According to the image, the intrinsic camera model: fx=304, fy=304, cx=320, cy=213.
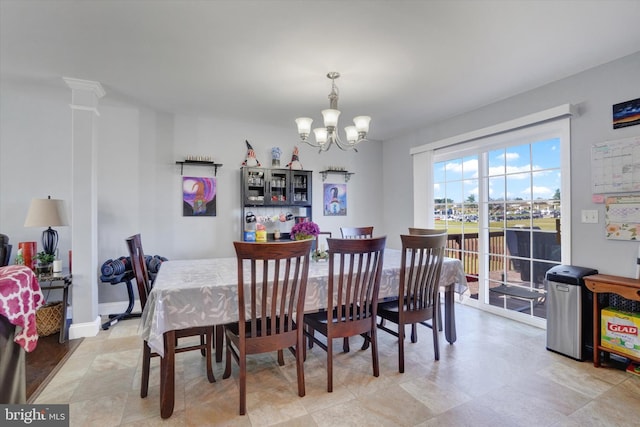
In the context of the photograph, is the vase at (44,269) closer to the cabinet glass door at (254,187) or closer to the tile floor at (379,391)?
the tile floor at (379,391)

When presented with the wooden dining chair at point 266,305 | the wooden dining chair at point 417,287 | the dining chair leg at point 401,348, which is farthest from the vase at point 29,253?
the dining chair leg at point 401,348

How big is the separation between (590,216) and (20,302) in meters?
4.04

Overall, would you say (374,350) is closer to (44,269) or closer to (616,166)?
(616,166)

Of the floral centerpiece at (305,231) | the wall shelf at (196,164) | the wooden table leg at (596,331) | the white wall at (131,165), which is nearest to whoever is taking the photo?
the wooden table leg at (596,331)

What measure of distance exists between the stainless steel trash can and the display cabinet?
296 centimetres

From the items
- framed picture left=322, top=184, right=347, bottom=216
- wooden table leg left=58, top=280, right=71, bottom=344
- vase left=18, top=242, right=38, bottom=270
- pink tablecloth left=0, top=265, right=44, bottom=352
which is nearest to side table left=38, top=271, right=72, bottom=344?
wooden table leg left=58, top=280, right=71, bottom=344

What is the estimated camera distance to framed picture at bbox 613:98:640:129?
8.02 ft

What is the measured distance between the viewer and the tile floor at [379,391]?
1782mm

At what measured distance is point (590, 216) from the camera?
8.89ft

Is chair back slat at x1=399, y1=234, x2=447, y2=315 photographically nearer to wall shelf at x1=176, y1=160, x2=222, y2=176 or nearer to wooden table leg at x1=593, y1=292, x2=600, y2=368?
wooden table leg at x1=593, y1=292, x2=600, y2=368

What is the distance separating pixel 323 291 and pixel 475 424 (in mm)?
1160

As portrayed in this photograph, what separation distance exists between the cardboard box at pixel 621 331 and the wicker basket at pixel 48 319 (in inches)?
192

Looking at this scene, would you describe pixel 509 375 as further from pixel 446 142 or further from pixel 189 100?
pixel 189 100

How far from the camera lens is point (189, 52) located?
2420mm
